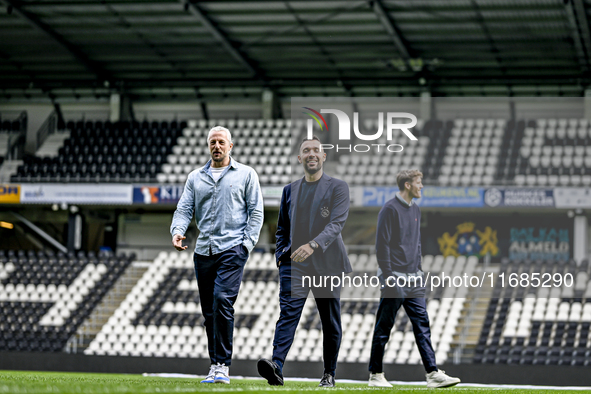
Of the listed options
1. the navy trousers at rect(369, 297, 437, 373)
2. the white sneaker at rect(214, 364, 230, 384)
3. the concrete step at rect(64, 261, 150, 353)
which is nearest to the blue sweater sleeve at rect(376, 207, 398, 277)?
the navy trousers at rect(369, 297, 437, 373)

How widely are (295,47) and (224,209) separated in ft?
47.0

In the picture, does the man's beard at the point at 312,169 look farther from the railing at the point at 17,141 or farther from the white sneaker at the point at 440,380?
the railing at the point at 17,141

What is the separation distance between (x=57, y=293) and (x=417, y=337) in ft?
45.9

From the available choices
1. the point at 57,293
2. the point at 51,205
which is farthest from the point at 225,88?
the point at 57,293

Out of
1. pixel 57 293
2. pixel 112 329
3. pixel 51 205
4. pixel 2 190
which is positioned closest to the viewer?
pixel 112 329

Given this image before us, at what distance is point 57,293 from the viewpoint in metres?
19.5

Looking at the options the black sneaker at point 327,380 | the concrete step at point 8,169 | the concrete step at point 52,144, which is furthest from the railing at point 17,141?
the black sneaker at point 327,380

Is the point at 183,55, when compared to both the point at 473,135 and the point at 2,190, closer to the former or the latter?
the point at 2,190

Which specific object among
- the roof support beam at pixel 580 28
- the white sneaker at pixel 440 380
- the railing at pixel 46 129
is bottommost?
the white sneaker at pixel 440 380

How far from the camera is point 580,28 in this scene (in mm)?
17609

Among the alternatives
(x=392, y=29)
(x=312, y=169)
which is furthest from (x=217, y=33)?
(x=312, y=169)

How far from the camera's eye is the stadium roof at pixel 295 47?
17.9 metres

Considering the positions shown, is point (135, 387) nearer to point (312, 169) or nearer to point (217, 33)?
point (312, 169)

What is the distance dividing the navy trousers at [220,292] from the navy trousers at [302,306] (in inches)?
17.3
